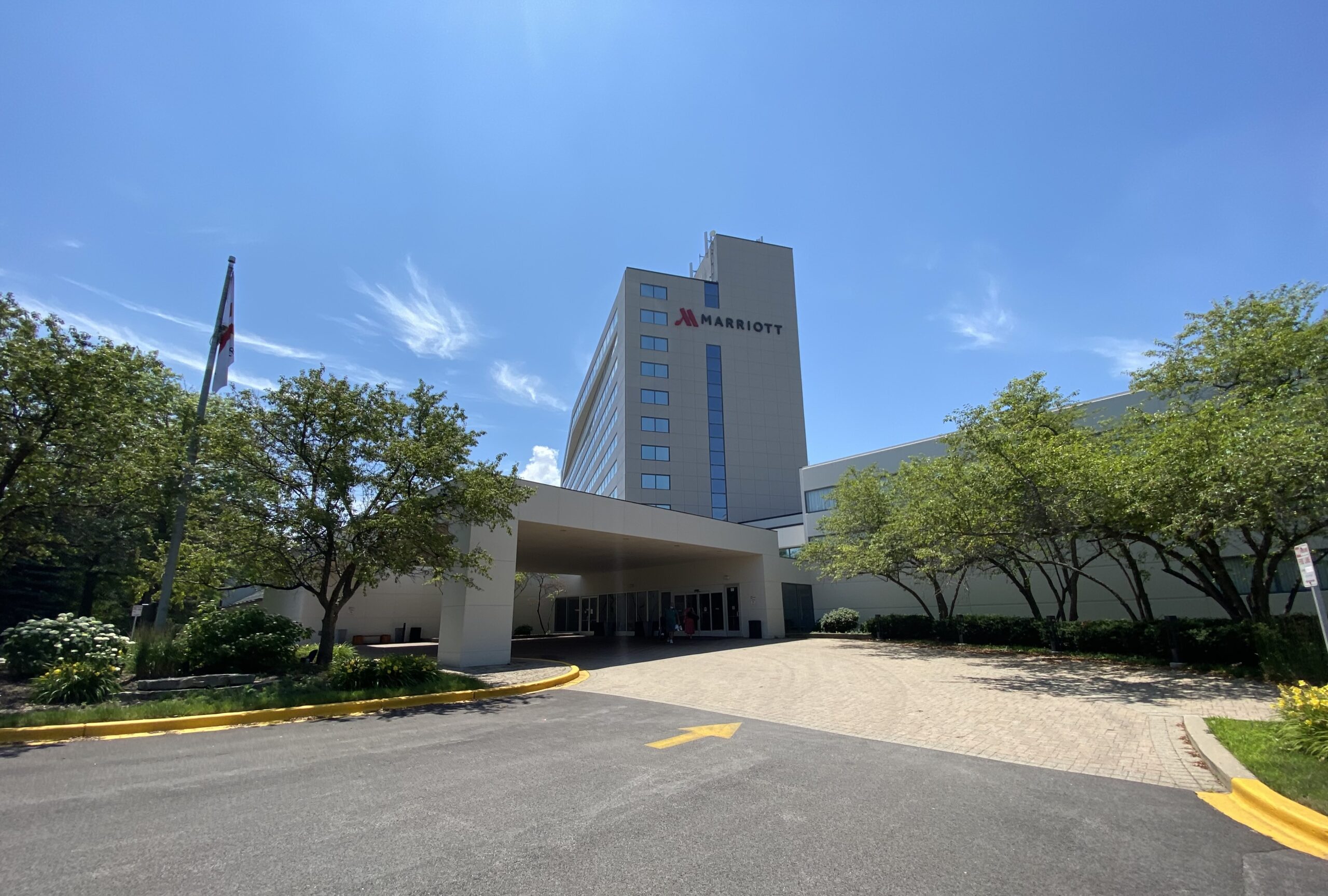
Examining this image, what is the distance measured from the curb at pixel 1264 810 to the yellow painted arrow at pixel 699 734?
497 cm

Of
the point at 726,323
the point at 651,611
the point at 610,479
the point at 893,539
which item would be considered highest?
the point at 726,323

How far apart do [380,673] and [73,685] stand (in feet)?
14.6

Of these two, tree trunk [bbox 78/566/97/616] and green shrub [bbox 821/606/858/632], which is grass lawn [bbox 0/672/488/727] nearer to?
green shrub [bbox 821/606/858/632]

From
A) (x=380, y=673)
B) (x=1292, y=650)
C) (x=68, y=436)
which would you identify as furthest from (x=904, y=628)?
(x=68, y=436)

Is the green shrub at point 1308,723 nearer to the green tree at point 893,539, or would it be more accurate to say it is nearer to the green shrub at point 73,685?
the green tree at point 893,539

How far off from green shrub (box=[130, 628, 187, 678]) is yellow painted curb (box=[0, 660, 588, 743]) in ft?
11.1

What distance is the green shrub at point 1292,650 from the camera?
1109 cm

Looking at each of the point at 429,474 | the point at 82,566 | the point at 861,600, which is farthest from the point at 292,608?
the point at 861,600

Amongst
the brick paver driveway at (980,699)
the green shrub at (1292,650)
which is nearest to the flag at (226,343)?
the brick paver driveway at (980,699)

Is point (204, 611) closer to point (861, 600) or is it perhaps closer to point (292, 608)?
point (292, 608)

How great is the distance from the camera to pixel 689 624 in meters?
28.3

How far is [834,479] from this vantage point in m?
34.1

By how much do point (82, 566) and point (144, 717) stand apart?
26281mm

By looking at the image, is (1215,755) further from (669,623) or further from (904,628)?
(669,623)
